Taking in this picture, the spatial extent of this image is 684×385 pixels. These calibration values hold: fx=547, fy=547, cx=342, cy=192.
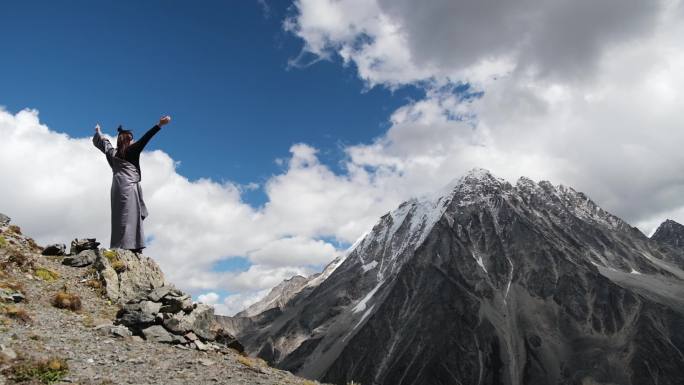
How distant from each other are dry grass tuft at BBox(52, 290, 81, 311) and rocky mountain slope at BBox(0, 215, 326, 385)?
1.4 inches

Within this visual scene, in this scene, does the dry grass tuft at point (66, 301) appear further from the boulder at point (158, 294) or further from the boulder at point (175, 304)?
the boulder at point (175, 304)

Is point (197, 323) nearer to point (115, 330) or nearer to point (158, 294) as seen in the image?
point (158, 294)

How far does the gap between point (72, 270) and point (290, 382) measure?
12.3 metres

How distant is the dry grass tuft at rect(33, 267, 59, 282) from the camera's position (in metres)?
21.2

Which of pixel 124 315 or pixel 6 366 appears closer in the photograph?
pixel 6 366

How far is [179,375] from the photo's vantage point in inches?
567

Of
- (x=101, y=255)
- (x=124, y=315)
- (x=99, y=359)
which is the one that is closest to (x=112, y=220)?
(x=101, y=255)

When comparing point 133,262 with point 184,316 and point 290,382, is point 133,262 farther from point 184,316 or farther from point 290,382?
point 290,382

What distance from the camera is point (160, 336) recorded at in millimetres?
17281

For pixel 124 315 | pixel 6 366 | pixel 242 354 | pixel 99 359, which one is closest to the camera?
pixel 6 366

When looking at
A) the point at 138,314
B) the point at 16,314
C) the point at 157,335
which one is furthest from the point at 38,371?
the point at 138,314

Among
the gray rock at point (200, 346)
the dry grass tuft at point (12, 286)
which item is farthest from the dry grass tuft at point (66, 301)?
the gray rock at point (200, 346)

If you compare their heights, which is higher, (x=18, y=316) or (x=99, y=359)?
(x=18, y=316)

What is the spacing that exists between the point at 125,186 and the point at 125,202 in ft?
2.21
